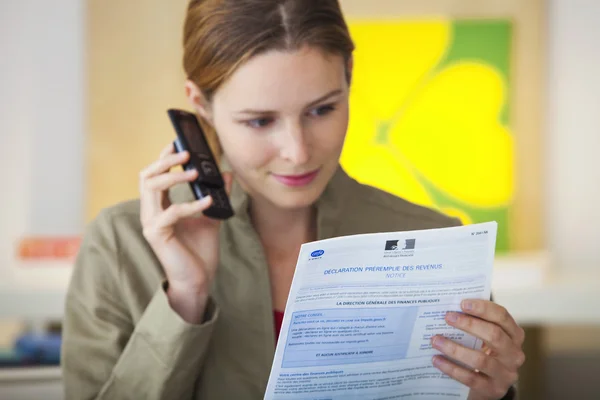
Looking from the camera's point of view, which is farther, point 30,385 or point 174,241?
point 30,385

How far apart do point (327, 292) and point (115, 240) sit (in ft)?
1.34

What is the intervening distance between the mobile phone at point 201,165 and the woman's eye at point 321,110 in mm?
171

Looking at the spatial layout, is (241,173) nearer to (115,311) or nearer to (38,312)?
(115,311)

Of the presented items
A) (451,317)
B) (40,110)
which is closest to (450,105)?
(40,110)

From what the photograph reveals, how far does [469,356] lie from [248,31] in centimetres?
55

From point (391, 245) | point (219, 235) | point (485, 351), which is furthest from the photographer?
point (219, 235)

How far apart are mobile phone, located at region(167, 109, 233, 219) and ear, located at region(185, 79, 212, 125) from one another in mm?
33

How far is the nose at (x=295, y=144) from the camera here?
1.11m

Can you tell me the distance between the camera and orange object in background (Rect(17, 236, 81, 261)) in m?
2.60

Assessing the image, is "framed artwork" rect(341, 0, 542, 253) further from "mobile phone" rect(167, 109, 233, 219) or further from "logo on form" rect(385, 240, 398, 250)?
"logo on form" rect(385, 240, 398, 250)

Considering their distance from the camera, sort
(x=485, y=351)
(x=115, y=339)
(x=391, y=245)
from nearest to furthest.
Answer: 1. (x=391, y=245)
2. (x=485, y=351)
3. (x=115, y=339)

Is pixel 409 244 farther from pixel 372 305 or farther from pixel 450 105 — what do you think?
pixel 450 105

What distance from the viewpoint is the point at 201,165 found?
115 cm

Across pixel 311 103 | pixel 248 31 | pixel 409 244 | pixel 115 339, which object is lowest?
pixel 115 339
